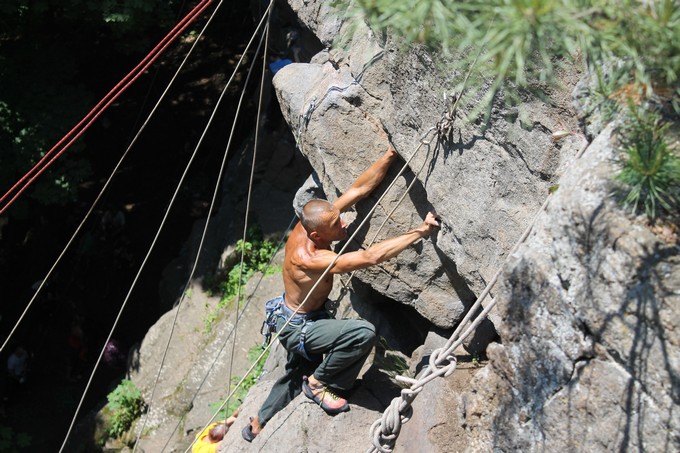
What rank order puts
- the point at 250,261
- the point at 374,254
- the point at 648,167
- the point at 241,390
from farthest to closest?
the point at 250,261, the point at 241,390, the point at 374,254, the point at 648,167

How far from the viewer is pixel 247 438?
555 cm

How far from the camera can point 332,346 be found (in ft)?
16.0

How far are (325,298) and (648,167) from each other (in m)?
2.88

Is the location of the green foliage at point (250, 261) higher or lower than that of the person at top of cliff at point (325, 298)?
lower

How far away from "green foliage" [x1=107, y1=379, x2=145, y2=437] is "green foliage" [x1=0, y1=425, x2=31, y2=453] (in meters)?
1.17

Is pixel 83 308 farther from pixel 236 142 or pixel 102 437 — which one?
pixel 236 142

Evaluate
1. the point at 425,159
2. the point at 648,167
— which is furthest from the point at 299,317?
the point at 648,167

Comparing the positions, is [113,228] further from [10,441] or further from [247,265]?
[10,441]

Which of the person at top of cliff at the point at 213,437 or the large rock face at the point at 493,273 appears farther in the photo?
the person at top of cliff at the point at 213,437

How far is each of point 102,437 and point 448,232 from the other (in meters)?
5.37

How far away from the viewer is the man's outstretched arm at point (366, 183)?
5109 mm

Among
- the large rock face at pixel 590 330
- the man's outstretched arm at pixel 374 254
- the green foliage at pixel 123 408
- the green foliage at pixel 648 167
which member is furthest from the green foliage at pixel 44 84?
the green foliage at pixel 648 167

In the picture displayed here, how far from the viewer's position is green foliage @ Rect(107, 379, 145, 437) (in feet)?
26.8

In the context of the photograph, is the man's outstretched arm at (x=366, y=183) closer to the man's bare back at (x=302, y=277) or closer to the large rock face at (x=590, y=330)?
the man's bare back at (x=302, y=277)
